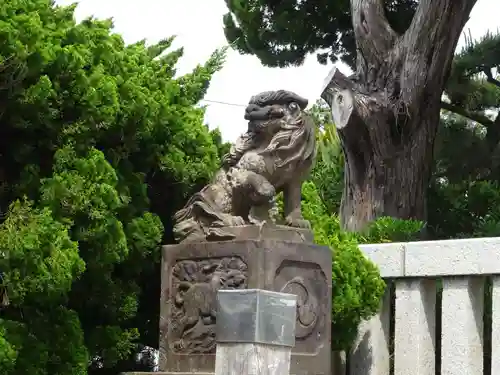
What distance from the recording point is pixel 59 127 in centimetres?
508

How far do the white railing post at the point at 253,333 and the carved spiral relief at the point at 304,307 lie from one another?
1.58 m

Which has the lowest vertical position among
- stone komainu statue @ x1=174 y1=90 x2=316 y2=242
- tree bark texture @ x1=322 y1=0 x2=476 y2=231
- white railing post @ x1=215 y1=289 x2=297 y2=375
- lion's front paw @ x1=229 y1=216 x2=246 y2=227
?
white railing post @ x1=215 y1=289 x2=297 y2=375

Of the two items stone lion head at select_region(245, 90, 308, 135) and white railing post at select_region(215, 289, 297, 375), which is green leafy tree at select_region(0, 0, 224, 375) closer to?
stone lion head at select_region(245, 90, 308, 135)

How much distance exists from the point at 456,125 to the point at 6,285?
22.4 feet

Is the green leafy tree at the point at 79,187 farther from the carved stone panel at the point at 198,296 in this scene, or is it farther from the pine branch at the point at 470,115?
the pine branch at the point at 470,115

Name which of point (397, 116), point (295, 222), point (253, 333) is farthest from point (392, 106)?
point (253, 333)

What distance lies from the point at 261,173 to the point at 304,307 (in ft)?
2.25

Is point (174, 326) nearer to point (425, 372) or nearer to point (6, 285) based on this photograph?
point (6, 285)

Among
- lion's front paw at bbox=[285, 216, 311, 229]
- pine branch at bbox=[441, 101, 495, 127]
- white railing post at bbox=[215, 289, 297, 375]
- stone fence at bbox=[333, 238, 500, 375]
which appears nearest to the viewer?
white railing post at bbox=[215, 289, 297, 375]

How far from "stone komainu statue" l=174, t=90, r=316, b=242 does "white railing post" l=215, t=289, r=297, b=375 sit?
1.67m

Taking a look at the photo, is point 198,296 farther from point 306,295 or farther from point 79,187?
point 79,187

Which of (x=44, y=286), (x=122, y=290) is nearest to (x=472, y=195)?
(x=122, y=290)

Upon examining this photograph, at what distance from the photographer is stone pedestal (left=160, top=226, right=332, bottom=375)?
16.2 ft

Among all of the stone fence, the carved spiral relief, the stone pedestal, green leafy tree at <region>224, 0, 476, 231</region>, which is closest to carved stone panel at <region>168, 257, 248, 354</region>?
the stone pedestal
